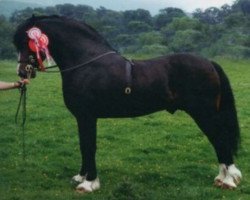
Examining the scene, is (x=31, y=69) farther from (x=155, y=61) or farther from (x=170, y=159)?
(x=170, y=159)

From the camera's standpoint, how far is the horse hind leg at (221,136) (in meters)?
9.24

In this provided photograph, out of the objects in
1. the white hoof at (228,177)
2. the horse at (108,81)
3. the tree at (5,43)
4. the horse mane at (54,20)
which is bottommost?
the tree at (5,43)

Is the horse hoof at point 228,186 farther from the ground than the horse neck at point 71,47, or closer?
closer

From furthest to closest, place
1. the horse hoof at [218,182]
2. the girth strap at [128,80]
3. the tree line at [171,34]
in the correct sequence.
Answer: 1. the tree line at [171,34]
2. the horse hoof at [218,182]
3. the girth strap at [128,80]

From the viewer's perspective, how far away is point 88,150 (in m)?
9.11

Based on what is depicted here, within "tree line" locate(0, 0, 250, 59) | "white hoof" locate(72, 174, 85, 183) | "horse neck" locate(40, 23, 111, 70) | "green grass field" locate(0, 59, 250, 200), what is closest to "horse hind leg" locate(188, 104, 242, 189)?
"green grass field" locate(0, 59, 250, 200)

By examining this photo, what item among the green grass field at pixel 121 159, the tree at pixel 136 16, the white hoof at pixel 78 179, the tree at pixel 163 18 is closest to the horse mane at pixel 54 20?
the white hoof at pixel 78 179

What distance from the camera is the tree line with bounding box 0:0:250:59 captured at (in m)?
61.8

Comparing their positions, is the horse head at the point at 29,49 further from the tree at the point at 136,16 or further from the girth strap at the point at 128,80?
the tree at the point at 136,16

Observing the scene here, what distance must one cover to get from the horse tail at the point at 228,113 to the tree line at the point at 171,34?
122 ft

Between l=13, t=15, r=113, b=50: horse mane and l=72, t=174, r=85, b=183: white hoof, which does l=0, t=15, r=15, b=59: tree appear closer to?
l=13, t=15, r=113, b=50: horse mane

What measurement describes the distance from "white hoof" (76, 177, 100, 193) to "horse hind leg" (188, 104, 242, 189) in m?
2.08

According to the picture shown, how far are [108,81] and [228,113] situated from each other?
2308mm

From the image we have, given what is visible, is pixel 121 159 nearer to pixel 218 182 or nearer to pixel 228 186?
pixel 218 182
